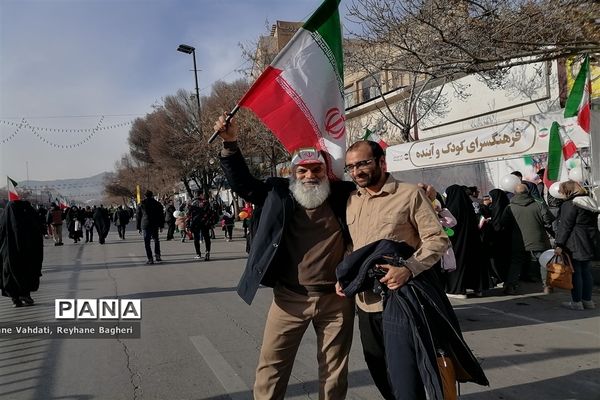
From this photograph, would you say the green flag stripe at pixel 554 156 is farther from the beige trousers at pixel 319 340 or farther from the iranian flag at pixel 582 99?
the beige trousers at pixel 319 340

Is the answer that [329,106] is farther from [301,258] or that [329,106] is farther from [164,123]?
[164,123]

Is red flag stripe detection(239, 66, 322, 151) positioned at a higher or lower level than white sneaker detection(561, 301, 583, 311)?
higher

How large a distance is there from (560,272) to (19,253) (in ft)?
27.0

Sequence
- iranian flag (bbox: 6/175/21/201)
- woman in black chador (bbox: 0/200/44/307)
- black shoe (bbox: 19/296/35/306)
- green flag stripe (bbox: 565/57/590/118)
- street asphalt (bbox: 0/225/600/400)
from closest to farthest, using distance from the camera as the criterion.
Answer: street asphalt (bbox: 0/225/600/400), woman in black chador (bbox: 0/200/44/307), black shoe (bbox: 19/296/35/306), green flag stripe (bbox: 565/57/590/118), iranian flag (bbox: 6/175/21/201)

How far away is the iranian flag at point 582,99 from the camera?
26.5 ft

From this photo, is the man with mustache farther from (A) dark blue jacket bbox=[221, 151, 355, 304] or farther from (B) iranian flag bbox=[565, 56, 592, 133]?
(B) iranian flag bbox=[565, 56, 592, 133]

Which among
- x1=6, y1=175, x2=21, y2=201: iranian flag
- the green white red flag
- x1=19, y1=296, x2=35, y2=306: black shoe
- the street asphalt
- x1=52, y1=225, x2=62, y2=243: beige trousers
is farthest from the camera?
x1=52, y1=225, x2=62, y2=243: beige trousers

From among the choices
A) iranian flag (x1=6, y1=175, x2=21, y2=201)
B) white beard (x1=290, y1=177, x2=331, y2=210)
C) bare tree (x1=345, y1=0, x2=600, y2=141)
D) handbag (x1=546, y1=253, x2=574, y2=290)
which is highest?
bare tree (x1=345, y1=0, x2=600, y2=141)

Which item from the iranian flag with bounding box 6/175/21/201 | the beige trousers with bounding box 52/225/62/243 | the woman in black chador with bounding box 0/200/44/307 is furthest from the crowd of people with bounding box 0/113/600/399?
the beige trousers with bounding box 52/225/62/243

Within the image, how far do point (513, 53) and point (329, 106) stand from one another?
5.84 meters

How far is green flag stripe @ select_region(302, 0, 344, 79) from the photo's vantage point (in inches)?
145

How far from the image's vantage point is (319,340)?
10.1 feet

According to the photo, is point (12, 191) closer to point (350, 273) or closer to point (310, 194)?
point (310, 194)

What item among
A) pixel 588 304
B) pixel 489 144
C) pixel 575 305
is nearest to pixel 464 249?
pixel 575 305
